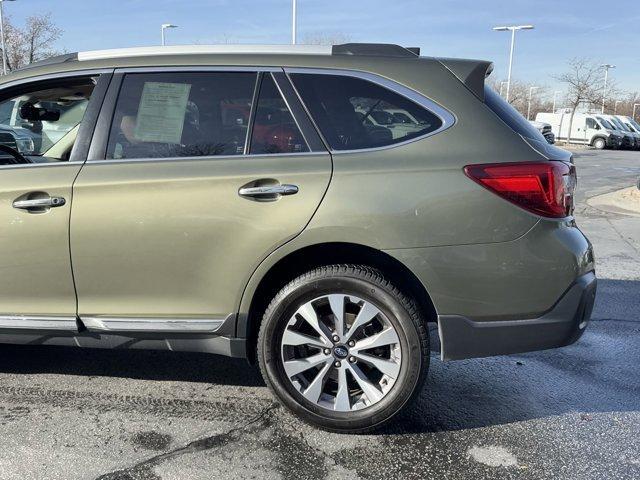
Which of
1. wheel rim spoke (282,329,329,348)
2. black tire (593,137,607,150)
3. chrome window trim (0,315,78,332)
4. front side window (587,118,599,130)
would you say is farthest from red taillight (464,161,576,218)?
front side window (587,118,599,130)

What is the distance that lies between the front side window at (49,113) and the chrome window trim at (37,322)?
0.87 m

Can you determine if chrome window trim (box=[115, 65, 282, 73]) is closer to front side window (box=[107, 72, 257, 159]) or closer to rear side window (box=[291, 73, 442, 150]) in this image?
front side window (box=[107, 72, 257, 159])

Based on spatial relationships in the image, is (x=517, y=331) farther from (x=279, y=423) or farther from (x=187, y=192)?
(x=187, y=192)

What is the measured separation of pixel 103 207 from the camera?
9.45ft

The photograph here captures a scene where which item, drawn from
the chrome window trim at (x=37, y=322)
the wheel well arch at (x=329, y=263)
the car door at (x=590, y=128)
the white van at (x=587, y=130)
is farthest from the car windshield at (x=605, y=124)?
the chrome window trim at (x=37, y=322)

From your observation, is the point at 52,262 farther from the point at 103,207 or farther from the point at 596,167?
the point at 596,167

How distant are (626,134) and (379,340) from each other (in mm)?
38887

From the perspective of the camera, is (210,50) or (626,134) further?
(626,134)

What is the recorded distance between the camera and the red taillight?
2.67 m

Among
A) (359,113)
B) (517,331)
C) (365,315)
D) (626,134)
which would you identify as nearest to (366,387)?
(365,315)

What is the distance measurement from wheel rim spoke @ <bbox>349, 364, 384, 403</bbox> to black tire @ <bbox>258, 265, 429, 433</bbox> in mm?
31

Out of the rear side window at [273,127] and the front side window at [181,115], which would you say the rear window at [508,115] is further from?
the front side window at [181,115]

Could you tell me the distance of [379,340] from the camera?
2818mm

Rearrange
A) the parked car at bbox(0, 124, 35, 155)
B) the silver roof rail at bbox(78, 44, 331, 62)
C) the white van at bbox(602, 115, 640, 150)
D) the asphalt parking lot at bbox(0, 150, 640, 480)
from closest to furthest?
the asphalt parking lot at bbox(0, 150, 640, 480)
the silver roof rail at bbox(78, 44, 331, 62)
the parked car at bbox(0, 124, 35, 155)
the white van at bbox(602, 115, 640, 150)
